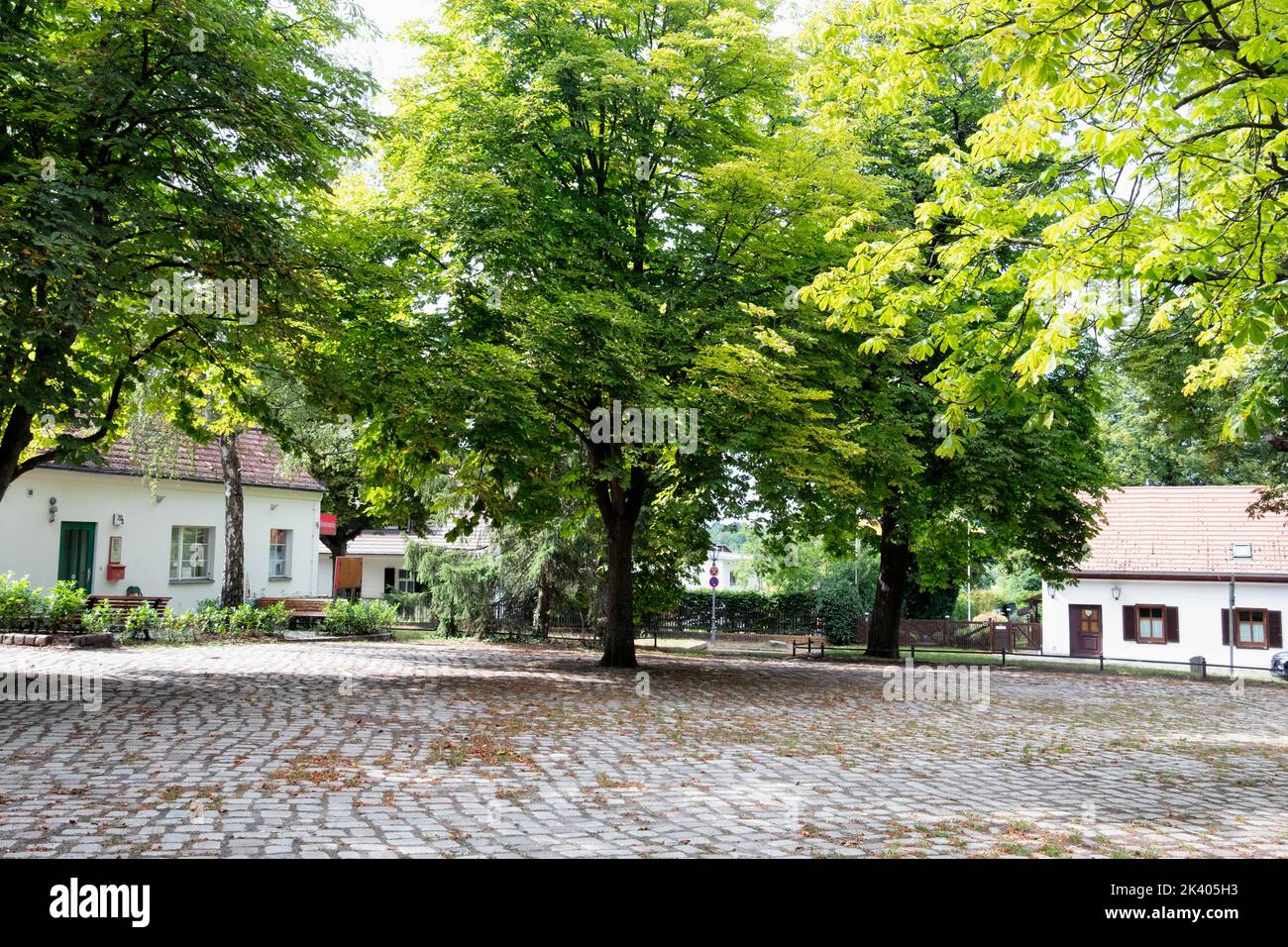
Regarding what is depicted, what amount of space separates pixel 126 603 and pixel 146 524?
4301mm

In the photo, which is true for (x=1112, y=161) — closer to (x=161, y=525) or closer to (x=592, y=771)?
(x=592, y=771)

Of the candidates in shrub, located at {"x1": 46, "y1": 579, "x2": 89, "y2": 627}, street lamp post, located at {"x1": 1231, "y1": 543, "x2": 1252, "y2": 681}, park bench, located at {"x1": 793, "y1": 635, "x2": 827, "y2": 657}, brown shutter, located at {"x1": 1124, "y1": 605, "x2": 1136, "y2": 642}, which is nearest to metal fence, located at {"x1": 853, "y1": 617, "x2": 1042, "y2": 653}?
park bench, located at {"x1": 793, "y1": 635, "x2": 827, "y2": 657}

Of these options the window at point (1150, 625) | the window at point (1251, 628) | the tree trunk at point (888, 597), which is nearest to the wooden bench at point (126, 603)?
the tree trunk at point (888, 597)

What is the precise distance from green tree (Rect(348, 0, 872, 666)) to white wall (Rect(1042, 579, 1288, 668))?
23.6 meters

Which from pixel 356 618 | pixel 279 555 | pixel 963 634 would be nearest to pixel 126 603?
pixel 356 618

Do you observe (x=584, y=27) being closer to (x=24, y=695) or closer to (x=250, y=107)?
(x=250, y=107)

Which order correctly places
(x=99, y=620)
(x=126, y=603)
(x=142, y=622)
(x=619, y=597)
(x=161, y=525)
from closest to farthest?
(x=619, y=597)
(x=99, y=620)
(x=142, y=622)
(x=126, y=603)
(x=161, y=525)

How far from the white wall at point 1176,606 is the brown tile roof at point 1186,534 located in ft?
2.18

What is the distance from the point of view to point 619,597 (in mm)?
19750

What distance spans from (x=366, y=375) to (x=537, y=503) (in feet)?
20.4

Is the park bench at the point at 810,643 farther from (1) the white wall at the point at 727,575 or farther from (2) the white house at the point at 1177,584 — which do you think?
(2) the white house at the point at 1177,584

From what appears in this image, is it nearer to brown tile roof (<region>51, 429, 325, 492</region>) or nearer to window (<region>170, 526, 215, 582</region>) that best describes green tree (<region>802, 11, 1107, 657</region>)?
brown tile roof (<region>51, 429, 325, 492</region>)

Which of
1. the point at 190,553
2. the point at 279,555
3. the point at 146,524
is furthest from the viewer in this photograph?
the point at 279,555

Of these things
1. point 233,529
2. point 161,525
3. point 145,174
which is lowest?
point 233,529
